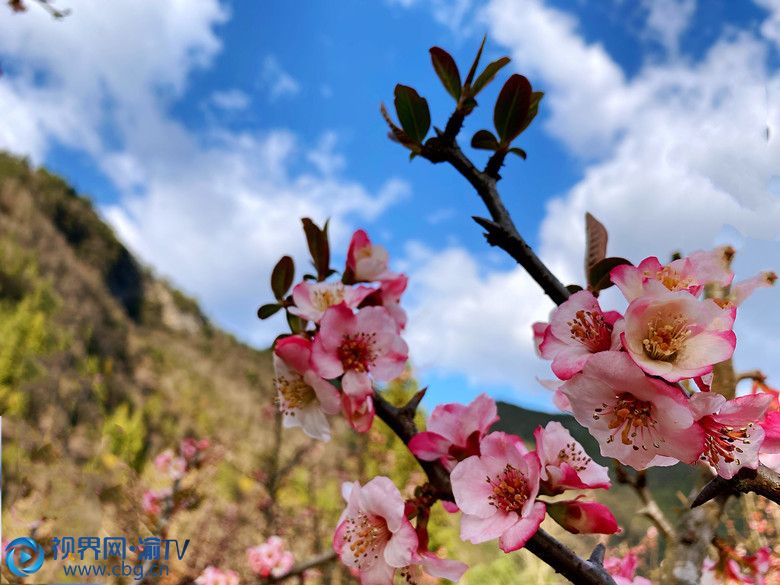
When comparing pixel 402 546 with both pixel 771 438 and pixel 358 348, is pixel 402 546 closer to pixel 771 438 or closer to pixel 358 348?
pixel 358 348

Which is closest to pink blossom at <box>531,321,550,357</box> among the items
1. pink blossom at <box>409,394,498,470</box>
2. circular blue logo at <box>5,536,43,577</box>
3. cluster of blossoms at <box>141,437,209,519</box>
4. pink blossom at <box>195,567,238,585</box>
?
pink blossom at <box>409,394,498,470</box>

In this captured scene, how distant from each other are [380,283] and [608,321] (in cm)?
30

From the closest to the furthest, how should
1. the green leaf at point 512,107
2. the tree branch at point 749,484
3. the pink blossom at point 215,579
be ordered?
the tree branch at point 749,484, the green leaf at point 512,107, the pink blossom at point 215,579

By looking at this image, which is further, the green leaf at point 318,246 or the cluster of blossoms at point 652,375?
the green leaf at point 318,246

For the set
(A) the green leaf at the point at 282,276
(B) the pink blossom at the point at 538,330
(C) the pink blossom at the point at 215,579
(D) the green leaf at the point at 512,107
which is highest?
(D) the green leaf at the point at 512,107

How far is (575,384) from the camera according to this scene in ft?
1.25

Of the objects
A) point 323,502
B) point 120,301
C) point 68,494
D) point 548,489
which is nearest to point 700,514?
point 548,489

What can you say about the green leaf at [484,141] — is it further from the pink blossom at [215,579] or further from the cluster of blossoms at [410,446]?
the pink blossom at [215,579]

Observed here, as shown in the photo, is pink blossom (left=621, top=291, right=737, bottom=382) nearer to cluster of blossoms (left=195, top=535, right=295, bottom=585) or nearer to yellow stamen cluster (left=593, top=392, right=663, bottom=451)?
yellow stamen cluster (left=593, top=392, right=663, bottom=451)

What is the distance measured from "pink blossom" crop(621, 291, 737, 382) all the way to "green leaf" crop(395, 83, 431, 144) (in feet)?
Result: 0.79

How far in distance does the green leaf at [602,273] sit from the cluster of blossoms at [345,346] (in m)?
0.23

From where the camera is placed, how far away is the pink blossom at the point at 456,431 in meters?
0.49

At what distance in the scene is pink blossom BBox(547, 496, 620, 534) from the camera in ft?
1.48

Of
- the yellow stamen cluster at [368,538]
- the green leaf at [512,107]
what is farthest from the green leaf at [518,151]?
the yellow stamen cluster at [368,538]
